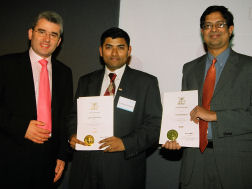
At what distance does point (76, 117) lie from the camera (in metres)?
2.53

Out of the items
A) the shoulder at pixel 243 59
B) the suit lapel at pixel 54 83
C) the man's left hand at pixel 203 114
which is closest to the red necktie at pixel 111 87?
the suit lapel at pixel 54 83

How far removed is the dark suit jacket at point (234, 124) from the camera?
201 cm

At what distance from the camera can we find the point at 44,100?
7.84 ft

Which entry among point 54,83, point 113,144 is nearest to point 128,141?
point 113,144

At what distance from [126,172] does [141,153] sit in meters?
0.26

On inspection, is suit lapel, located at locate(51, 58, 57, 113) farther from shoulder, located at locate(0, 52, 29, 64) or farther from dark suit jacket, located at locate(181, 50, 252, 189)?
dark suit jacket, located at locate(181, 50, 252, 189)

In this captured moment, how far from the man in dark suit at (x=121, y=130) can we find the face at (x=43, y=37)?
0.54 meters

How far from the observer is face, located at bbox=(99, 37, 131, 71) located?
8.14 ft

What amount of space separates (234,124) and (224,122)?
0.29 ft

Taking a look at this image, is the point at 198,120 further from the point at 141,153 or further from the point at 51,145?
the point at 51,145

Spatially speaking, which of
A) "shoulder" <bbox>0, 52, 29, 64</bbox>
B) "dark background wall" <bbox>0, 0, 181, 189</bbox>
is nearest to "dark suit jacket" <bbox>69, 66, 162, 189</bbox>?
"shoulder" <bbox>0, 52, 29, 64</bbox>

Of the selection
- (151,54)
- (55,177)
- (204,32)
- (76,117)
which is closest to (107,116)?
(76,117)

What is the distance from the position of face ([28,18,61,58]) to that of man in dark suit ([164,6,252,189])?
163 cm

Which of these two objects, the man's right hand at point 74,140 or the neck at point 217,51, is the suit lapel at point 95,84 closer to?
the man's right hand at point 74,140
